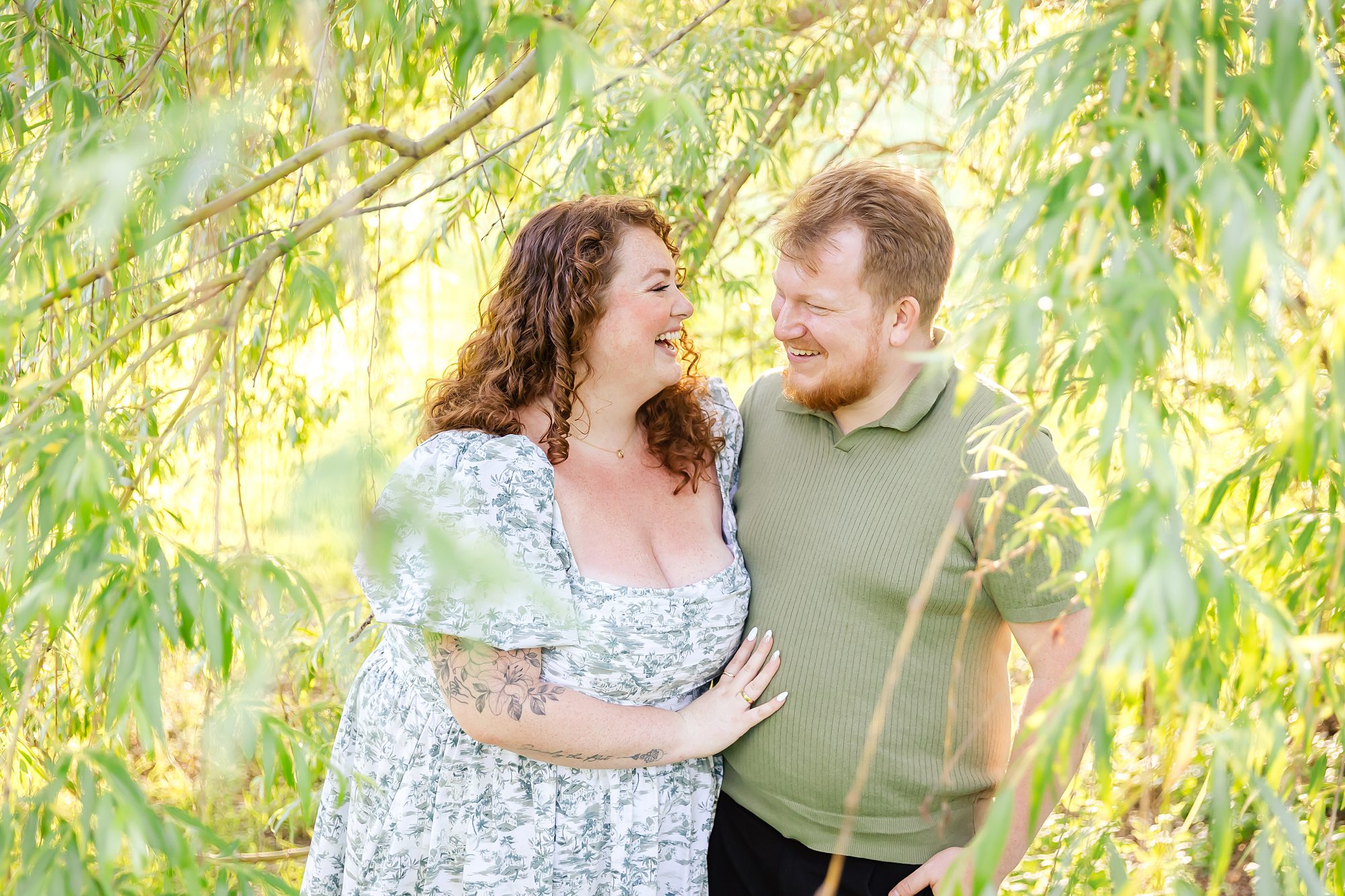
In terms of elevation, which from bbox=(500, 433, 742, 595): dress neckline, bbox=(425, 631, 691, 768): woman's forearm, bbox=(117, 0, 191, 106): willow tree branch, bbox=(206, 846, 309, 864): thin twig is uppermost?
bbox=(117, 0, 191, 106): willow tree branch

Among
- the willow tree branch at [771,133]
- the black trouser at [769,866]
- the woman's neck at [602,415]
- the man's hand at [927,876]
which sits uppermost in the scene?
the willow tree branch at [771,133]

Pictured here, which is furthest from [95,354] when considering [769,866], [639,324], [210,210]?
[769,866]

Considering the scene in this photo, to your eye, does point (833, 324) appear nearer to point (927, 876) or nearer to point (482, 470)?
point (482, 470)

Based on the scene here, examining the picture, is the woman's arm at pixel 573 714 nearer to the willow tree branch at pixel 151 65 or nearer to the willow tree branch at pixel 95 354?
the willow tree branch at pixel 95 354

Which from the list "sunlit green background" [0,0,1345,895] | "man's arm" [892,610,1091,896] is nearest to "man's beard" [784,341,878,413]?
"sunlit green background" [0,0,1345,895]

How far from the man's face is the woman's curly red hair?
27 centimetres

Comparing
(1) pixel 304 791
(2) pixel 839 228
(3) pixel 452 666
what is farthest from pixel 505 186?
(1) pixel 304 791

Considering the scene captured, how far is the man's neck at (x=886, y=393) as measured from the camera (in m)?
1.69

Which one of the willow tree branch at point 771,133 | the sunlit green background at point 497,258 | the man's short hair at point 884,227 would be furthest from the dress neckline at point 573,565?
the willow tree branch at point 771,133

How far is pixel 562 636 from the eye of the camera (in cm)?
157

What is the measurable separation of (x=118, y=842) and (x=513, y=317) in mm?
1067

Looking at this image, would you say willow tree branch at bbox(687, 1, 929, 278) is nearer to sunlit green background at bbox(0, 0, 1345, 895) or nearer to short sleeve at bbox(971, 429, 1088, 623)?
sunlit green background at bbox(0, 0, 1345, 895)

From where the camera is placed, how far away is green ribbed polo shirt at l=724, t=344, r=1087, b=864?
5.16 ft

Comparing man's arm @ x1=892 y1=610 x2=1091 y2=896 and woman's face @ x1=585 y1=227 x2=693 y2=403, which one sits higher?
woman's face @ x1=585 y1=227 x2=693 y2=403
